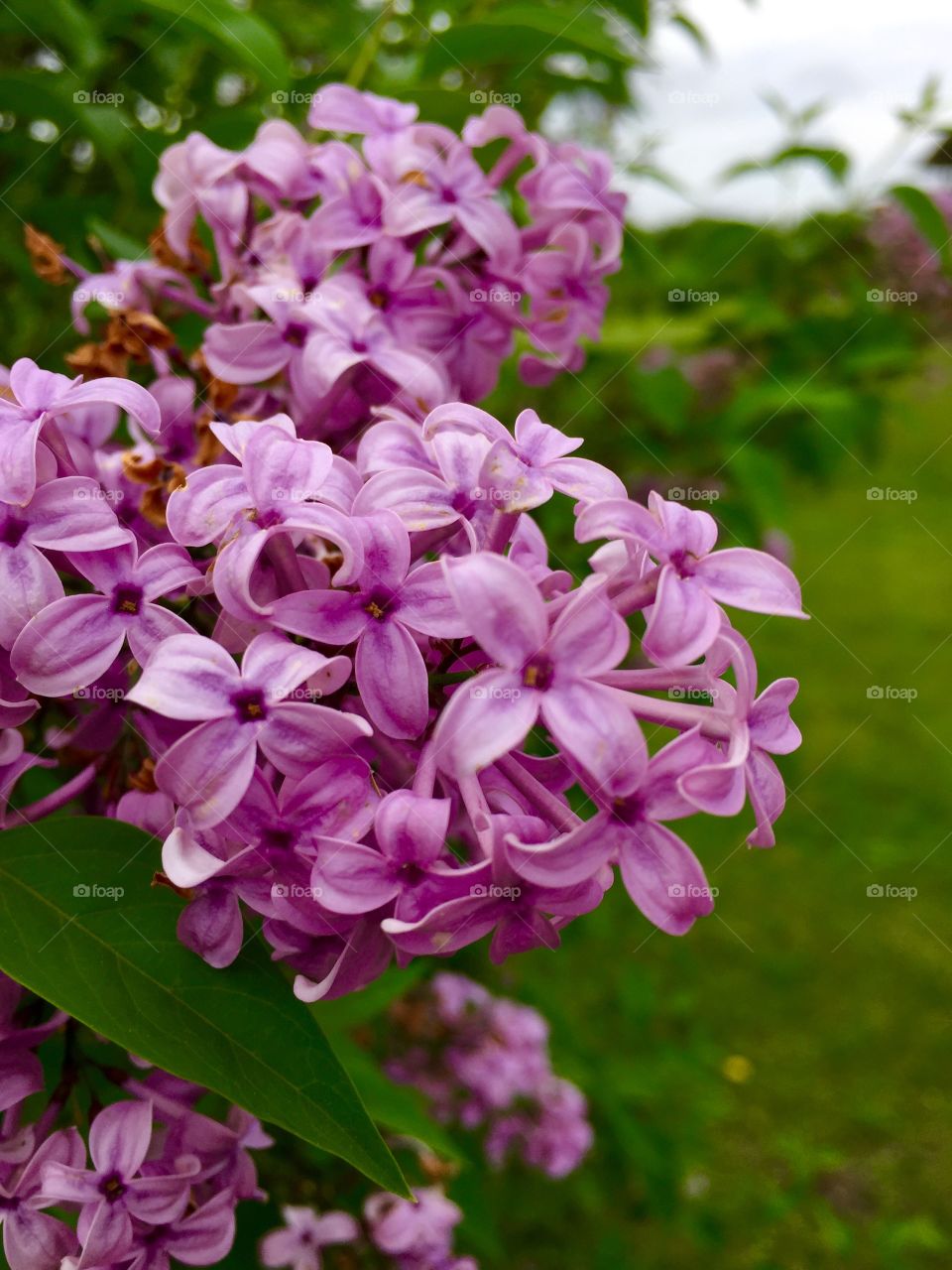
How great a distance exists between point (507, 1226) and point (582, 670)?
142 inches

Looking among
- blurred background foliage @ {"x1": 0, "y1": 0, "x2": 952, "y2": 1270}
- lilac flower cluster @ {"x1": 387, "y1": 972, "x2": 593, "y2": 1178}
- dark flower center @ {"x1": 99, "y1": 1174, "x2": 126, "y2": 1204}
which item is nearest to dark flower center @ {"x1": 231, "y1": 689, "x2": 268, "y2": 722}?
dark flower center @ {"x1": 99, "y1": 1174, "x2": 126, "y2": 1204}

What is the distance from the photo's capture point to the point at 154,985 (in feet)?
3.08

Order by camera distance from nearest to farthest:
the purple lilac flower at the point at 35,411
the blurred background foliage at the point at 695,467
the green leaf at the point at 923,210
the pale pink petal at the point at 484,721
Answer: the pale pink petal at the point at 484,721 → the purple lilac flower at the point at 35,411 → the blurred background foliage at the point at 695,467 → the green leaf at the point at 923,210

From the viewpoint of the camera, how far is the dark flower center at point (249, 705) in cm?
82

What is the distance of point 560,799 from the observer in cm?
90

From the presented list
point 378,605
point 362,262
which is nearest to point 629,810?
point 378,605

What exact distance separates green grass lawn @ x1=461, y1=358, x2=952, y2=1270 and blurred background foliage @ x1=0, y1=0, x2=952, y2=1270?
15 mm
